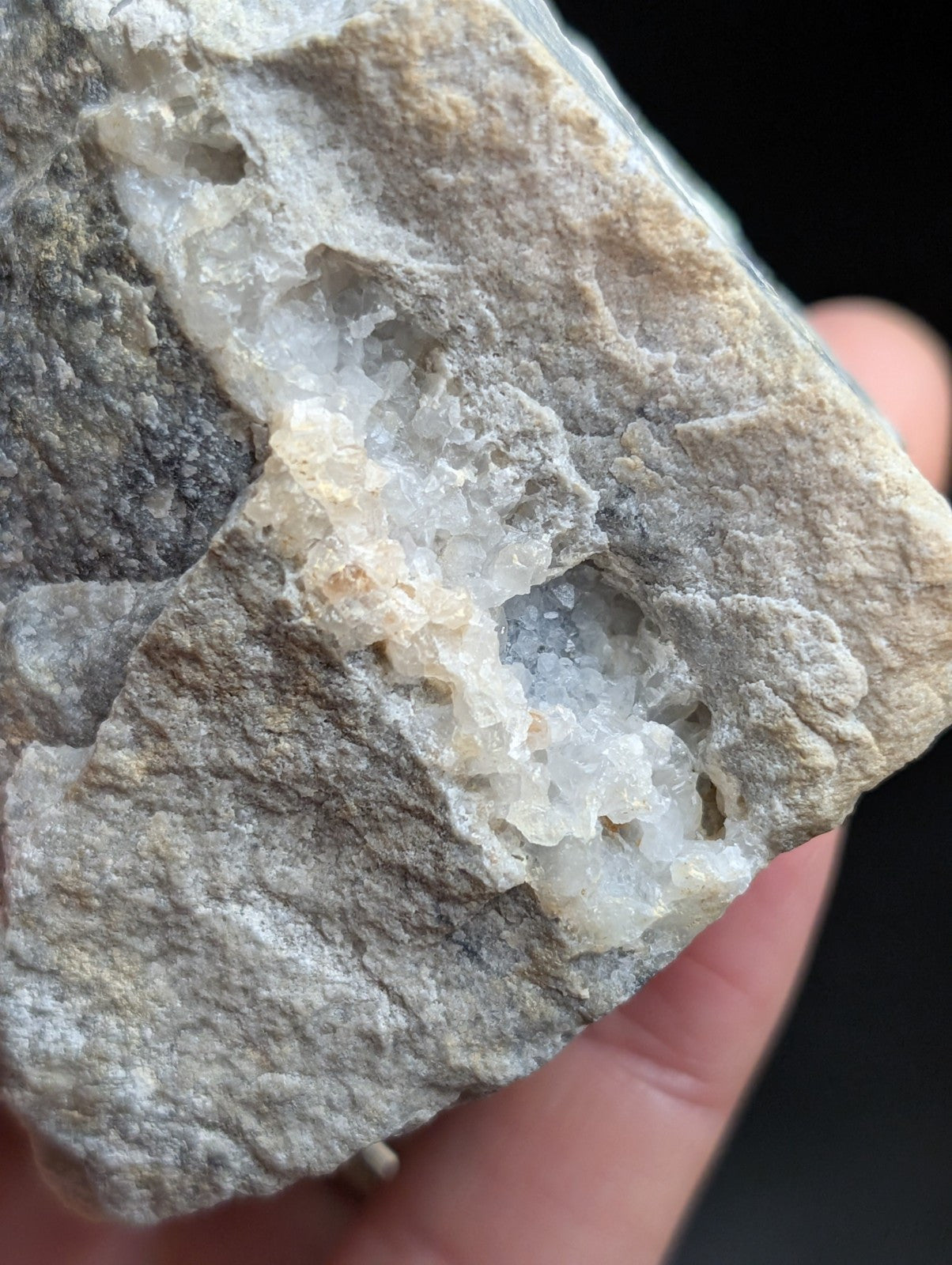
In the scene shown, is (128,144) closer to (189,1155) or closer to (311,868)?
(311,868)

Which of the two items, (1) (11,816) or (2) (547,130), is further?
(1) (11,816)

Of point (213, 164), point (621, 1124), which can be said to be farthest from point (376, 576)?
point (621, 1124)

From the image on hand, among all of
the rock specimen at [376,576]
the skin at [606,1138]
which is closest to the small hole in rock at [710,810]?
the rock specimen at [376,576]

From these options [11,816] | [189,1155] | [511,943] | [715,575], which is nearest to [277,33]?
[715,575]

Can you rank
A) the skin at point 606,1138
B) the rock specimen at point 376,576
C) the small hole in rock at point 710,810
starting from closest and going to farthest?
the rock specimen at point 376,576, the small hole in rock at point 710,810, the skin at point 606,1138

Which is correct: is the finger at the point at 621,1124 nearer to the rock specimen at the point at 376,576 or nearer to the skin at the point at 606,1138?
the skin at the point at 606,1138

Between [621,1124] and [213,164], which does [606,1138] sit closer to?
[621,1124]
